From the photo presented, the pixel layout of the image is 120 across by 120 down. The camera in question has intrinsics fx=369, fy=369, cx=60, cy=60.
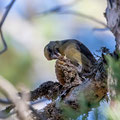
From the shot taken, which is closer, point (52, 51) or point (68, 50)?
point (68, 50)

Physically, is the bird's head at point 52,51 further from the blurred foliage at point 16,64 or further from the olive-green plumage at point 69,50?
the blurred foliage at point 16,64

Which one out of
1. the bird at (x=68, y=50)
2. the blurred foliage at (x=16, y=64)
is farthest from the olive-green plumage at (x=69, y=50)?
the blurred foliage at (x=16, y=64)

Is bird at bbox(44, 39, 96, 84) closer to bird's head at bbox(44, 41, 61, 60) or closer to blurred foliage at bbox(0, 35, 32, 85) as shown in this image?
bird's head at bbox(44, 41, 61, 60)

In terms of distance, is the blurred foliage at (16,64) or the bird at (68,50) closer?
the bird at (68,50)

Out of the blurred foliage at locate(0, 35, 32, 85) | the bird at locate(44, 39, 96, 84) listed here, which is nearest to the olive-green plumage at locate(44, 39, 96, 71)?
the bird at locate(44, 39, 96, 84)

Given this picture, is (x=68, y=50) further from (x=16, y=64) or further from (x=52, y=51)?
(x=16, y=64)

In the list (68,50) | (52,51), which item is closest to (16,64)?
(52,51)
